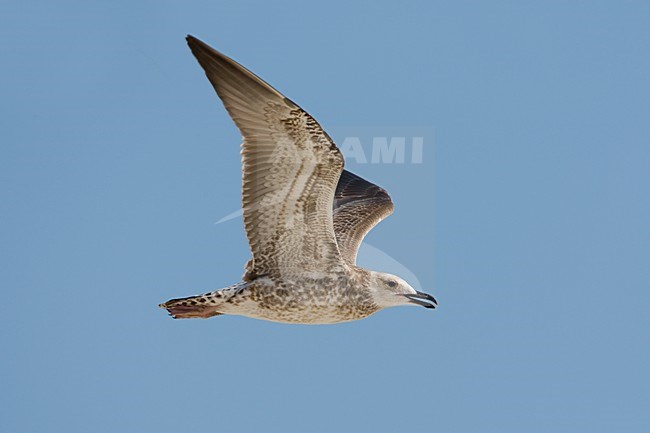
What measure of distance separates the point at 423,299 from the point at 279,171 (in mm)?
2107

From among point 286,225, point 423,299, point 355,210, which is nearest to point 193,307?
point 286,225

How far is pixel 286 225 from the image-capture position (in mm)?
11734

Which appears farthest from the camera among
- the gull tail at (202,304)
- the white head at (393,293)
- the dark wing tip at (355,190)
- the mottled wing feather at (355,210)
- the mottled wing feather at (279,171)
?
the dark wing tip at (355,190)

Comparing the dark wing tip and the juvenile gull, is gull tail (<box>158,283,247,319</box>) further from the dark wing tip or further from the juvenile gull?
the dark wing tip

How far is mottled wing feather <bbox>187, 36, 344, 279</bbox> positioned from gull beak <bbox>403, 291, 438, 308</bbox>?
0.90 m

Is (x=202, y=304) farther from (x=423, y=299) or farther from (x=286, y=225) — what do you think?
(x=423, y=299)

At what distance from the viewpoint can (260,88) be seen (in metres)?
11.0

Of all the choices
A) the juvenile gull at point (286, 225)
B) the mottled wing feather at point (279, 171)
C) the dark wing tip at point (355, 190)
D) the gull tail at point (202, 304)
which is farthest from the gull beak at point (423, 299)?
the dark wing tip at point (355, 190)

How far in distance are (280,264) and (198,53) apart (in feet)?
7.47

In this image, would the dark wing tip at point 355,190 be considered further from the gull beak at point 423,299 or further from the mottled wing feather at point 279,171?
the mottled wing feather at point 279,171

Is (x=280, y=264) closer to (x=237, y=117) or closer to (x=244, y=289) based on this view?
(x=244, y=289)

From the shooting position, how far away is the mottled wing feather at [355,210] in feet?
46.1

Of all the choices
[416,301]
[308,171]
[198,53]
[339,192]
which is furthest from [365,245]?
[198,53]

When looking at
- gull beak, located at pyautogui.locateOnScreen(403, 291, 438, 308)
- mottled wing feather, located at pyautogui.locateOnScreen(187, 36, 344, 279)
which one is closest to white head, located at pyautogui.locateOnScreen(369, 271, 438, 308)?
gull beak, located at pyautogui.locateOnScreen(403, 291, 438, 308)
